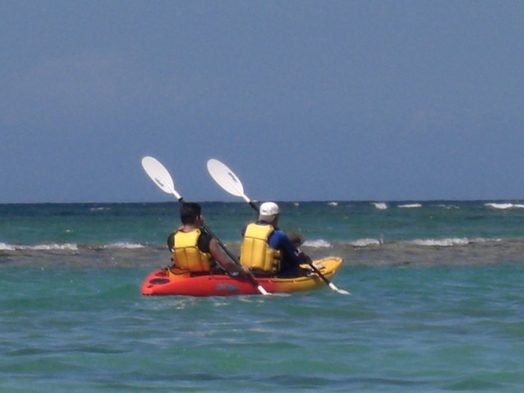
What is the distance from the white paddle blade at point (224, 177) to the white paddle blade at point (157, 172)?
678mm

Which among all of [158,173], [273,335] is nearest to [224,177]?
[158,173]

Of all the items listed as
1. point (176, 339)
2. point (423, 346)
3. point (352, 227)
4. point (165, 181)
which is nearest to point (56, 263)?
point (165, 181)

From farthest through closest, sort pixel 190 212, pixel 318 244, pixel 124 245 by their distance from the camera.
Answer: pixel 318 244 < pixel 124 245 < pixel 190 212

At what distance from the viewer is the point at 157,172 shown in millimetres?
14234

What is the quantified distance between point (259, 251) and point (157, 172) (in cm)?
285

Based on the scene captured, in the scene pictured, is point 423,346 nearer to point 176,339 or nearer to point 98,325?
point 176,339

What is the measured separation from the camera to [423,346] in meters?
8.48

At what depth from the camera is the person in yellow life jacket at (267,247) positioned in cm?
1180

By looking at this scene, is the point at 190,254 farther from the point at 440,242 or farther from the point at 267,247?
the point at 440,242

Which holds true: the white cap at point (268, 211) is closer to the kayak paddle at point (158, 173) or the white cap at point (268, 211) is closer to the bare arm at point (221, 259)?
the bare arm at point (221, 259)

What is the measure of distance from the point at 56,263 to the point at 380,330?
11.0 meters

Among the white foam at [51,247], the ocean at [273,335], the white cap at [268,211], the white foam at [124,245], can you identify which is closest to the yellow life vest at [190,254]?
the ocean at [273,335]

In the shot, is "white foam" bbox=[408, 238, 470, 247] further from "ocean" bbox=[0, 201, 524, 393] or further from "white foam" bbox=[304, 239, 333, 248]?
"ocean" bbox=[0, 201, 524, 393]

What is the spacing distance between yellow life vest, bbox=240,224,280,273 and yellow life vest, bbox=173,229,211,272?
50cm
